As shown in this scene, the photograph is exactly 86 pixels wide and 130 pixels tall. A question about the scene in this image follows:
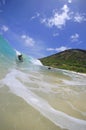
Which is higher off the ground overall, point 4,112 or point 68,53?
point 68,53

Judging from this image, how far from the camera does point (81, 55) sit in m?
145

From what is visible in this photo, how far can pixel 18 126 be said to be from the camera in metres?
4.11

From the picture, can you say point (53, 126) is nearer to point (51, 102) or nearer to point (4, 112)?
point (4, 112)

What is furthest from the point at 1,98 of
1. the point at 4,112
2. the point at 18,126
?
the point at 18,126

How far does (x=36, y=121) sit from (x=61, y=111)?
131cm

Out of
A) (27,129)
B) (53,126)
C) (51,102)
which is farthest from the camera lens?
(51,102)

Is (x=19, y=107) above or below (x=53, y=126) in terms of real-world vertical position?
above

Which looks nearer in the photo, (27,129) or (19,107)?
(27,129)

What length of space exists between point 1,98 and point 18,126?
77.5 inches

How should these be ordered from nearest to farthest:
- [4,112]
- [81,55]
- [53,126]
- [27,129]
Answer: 1. [27,129]
2. [53,126]
3. [4,112]
4. [81,55]

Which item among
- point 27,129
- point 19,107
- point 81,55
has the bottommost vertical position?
point 27,129

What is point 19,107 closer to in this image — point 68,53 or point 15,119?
point 15,119

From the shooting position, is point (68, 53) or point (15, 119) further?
point (68, 53)

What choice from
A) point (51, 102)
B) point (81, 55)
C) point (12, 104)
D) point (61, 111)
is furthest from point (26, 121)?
point (81, 55)
